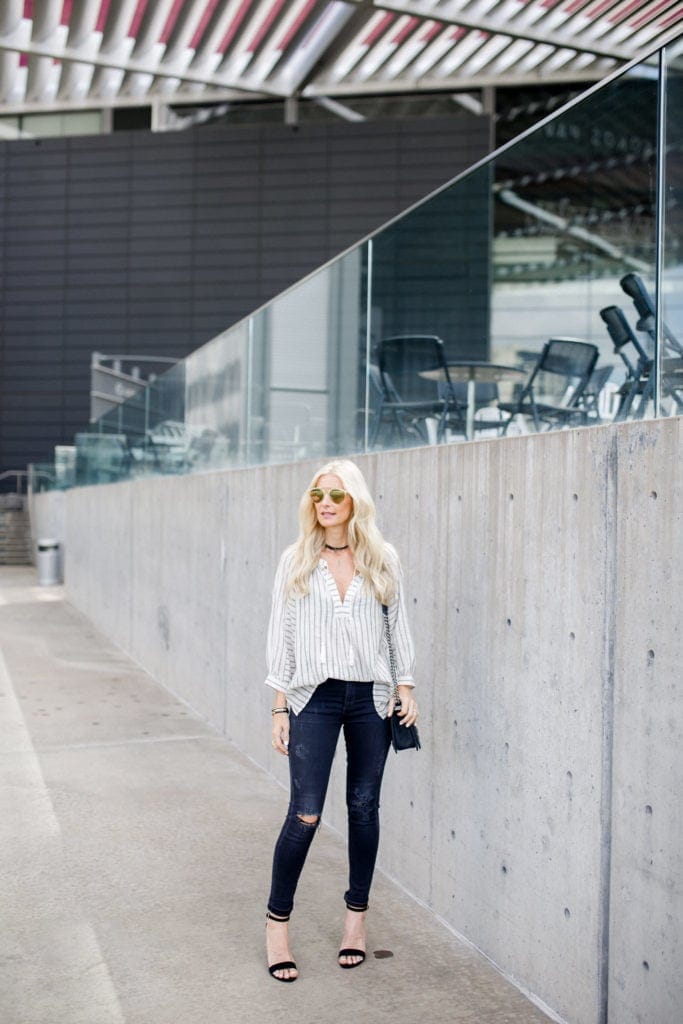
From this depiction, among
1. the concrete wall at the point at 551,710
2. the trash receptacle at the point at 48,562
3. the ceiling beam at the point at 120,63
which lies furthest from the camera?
the ceiling beam at the point at 120,63

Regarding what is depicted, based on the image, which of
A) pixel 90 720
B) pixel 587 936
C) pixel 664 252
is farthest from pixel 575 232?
pixel 90 720

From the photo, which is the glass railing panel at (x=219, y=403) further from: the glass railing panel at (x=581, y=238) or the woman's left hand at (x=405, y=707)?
the woman's left hand at (x=405, y=707)

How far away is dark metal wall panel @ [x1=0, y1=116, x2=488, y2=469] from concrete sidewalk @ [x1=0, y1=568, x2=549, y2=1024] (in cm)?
2383

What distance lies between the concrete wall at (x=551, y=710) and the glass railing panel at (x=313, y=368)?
27.6 inches

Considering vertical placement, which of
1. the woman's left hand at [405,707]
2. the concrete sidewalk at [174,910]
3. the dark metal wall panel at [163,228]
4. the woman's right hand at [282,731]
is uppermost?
the dark metal wall panel at [163,228]

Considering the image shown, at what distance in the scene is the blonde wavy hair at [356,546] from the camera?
327 centimetres

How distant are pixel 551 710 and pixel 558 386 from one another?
110cm

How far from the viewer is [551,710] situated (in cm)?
313

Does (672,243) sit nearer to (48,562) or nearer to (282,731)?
(282,731)

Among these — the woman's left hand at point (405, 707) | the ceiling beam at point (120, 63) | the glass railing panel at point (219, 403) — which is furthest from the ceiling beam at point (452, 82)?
the woman's left hand at point (405, 707)

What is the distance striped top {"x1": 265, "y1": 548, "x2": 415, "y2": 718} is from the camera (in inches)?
Answer: 127

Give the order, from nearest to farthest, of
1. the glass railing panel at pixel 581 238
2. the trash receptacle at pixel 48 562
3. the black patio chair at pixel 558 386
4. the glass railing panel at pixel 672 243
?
the glass railing panel at pixel 672 243, the glass railing panel at pixel 581 238, the black patio chair at pixel 558 386, the trash receptacle at pixel 48 562

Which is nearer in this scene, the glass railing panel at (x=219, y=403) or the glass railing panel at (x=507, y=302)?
the glass railing panel at (x=507, y=302)

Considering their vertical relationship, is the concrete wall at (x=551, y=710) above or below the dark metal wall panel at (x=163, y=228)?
below
